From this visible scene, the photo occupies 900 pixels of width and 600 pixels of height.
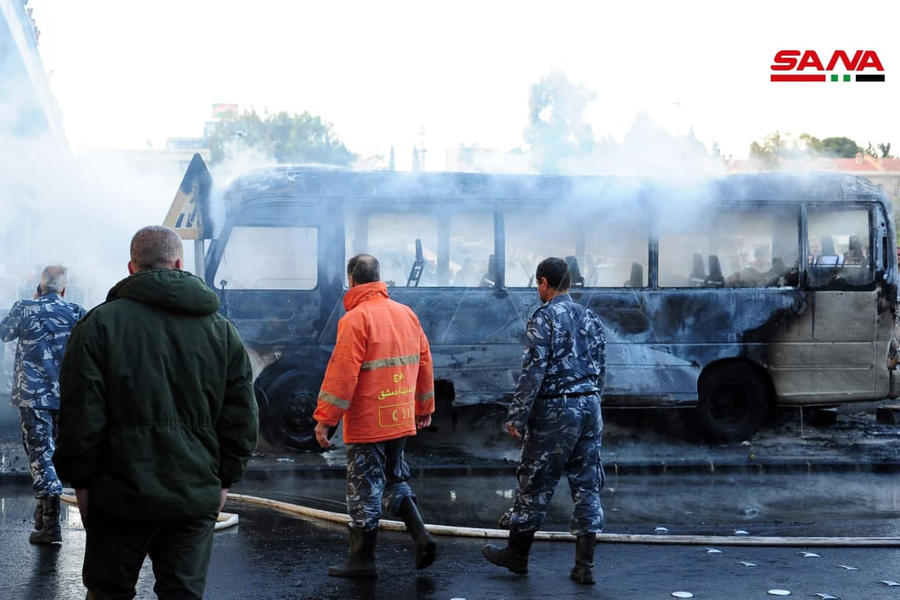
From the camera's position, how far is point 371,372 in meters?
6.18

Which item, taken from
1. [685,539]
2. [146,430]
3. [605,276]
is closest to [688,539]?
[685,539]

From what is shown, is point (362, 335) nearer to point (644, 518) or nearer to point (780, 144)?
point (644, 518)

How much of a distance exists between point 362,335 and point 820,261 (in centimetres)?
819

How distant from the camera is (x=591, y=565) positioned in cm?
622

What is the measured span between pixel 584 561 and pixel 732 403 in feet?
23.3

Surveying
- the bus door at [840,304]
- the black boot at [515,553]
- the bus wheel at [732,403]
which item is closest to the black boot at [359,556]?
the black boot at [515,553]

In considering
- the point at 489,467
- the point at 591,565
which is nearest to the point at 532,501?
the point at 591,565

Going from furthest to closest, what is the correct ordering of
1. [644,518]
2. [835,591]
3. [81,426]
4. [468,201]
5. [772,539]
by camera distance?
[468,201], [644,518], [772,539], [835,591], [81,426]

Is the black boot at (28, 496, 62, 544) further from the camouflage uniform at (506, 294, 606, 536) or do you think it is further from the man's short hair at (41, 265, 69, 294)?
the camouflage uniform at (506, 294, 606, 536)

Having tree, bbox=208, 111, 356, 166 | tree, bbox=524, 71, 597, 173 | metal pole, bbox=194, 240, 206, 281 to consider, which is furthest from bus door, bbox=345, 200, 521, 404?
tree, bbox=208, 111, 356, 166

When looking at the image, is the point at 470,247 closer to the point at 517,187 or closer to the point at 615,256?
the point at 517,187

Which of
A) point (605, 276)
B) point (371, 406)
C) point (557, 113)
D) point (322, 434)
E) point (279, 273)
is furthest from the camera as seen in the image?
point (557, 113)

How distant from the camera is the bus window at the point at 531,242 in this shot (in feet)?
40.3

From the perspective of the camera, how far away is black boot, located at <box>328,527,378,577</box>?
20.4 feet
